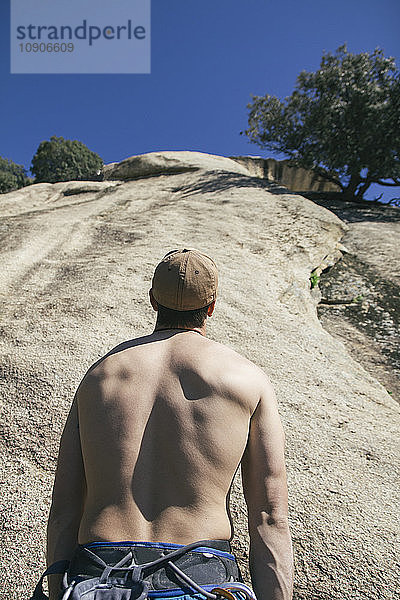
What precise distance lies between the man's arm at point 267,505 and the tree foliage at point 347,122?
625 inches

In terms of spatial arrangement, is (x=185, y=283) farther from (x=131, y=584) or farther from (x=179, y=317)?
(x=131, y=584)

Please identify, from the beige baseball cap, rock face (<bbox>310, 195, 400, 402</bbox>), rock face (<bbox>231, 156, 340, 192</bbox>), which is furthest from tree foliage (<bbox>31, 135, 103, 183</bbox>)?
the beige baseball cap

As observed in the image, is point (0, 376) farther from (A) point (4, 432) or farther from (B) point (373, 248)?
(B) point (373, 248)

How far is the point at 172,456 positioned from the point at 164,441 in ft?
0.18

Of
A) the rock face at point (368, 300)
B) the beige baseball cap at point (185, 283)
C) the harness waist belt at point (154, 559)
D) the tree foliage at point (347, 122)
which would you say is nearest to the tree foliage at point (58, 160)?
the tree foliage at point (347, 122)

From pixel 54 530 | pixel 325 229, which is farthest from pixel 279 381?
pixel 325 229

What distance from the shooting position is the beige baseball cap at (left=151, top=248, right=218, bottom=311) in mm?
1759

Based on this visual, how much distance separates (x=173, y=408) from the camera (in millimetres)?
1486

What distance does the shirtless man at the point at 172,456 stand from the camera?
140 centimetres

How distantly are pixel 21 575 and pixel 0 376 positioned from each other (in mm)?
1764

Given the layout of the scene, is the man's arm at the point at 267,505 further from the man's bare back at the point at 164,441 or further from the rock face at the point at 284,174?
the rock face at the point at 284,174

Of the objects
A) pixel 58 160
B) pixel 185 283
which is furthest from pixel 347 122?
pixel 58 160

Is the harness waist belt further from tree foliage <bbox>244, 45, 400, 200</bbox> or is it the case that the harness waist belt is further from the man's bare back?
tree foliage <bbox>244, 45, 400, 200</bbox>

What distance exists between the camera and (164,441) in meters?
1.46
